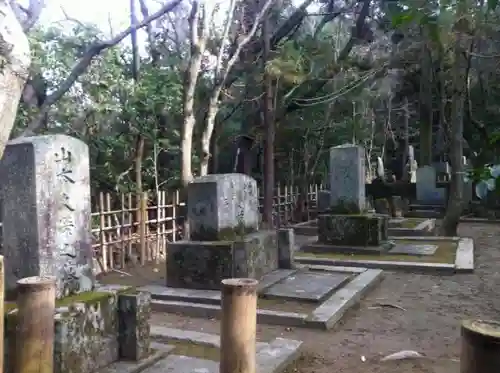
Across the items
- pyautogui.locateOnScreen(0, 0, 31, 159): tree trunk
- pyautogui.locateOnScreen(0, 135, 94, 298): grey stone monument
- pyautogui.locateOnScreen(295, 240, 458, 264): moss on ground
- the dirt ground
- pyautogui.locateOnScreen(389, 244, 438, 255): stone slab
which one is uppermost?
pyautogui.locateOnScreen(0, 0, 31, 159): tree trunk

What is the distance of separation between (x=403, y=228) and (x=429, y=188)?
5.99 meters

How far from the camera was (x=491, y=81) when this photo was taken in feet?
66.4

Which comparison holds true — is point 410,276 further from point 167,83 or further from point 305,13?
point 305,13

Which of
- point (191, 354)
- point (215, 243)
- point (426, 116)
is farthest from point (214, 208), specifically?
point (426, 116)

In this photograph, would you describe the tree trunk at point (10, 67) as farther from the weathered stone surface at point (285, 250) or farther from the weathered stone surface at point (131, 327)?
the weathered stone surface at point (285, 250)

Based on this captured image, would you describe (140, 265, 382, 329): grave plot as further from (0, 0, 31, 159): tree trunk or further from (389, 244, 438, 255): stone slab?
(0, 0, 31, 159): tree trunk

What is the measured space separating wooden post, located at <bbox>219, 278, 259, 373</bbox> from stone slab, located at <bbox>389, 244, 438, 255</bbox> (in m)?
6.76

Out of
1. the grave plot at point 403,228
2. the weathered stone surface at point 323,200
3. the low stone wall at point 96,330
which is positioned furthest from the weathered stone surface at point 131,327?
the weathered stone surface at point 323,200

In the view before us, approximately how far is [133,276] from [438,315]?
4.87m

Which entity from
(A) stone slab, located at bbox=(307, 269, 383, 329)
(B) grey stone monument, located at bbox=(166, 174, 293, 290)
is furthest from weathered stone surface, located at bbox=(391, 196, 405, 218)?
(B) grey stone monument, located at bbox=(166, 174, 293, 290)

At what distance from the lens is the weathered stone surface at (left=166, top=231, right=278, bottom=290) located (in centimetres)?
641

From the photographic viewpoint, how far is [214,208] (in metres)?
6.64

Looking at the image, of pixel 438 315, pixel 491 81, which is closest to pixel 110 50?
pixel 438 315

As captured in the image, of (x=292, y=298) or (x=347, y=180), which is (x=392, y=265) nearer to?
(x=347, y=180)
